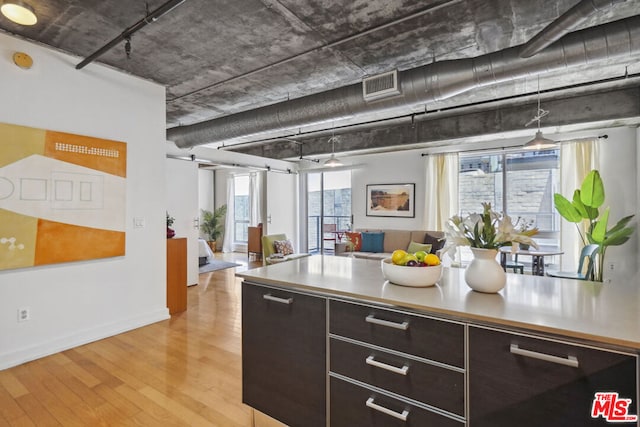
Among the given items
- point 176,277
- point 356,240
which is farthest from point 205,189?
point 176,277

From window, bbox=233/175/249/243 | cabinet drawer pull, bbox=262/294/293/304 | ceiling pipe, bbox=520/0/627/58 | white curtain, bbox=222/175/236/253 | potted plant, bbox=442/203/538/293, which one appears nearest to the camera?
potted plant, bbox=442/203/538/293

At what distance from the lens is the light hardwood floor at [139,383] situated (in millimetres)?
2102

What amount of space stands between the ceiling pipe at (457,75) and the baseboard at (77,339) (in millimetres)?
2801

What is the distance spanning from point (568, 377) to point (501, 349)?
8.3 inches

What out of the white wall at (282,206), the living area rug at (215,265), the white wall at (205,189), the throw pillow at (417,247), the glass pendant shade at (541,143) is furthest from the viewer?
the white wall at (205,189)

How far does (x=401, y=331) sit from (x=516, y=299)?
0.55 m

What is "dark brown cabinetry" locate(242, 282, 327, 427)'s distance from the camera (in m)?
1.74

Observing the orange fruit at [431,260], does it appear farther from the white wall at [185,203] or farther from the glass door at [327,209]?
the glass door at [327,209]

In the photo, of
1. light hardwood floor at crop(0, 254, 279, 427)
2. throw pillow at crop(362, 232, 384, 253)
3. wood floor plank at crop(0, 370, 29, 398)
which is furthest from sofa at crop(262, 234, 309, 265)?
wood floor plank at crop(0, 370, 29, 398)

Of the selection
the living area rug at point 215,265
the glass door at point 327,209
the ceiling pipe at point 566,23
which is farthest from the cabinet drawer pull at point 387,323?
the glass door at point 327,209

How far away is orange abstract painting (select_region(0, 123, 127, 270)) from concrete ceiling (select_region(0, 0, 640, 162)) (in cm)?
87

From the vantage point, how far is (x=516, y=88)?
4.36m

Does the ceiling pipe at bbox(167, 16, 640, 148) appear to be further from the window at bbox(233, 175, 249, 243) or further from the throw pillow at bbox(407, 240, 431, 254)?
the window at bbox(233, 175, 249, 243)

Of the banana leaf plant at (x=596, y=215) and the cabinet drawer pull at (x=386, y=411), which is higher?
the banana leaf plant at (x=596, y=215)
